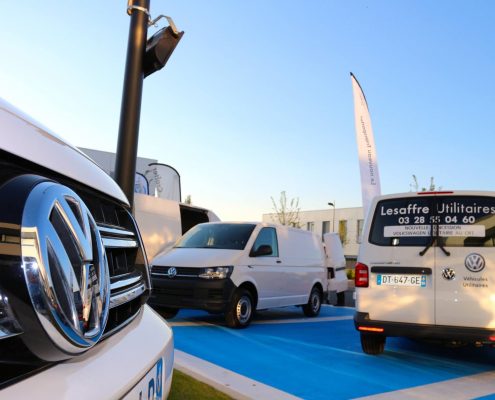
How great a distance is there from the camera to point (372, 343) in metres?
6.04

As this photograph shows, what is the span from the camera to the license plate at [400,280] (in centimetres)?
547

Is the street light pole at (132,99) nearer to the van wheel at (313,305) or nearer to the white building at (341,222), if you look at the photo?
the van wheel at (313,305)

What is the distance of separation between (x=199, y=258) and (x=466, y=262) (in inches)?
156

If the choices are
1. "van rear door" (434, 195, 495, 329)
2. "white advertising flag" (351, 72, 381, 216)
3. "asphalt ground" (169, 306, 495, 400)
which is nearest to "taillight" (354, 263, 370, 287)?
"van rear door" (434, 195, 495, 329)

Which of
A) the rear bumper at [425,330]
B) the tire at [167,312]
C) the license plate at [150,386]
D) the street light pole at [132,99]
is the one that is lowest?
the tire at [167,312]

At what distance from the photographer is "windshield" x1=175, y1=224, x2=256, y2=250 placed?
27.7ft

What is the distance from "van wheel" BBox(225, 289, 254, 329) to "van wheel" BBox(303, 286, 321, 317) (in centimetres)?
212

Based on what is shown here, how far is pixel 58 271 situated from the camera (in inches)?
38.0

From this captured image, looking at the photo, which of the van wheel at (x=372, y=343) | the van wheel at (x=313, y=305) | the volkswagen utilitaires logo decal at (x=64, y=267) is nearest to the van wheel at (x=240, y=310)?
the van wheel at (x=313, y=305)

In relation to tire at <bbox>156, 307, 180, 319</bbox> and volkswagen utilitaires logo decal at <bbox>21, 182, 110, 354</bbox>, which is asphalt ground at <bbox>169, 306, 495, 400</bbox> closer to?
tire at <bbox>156, 307, 180, 319</bbox>

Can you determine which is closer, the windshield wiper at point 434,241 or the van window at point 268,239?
the windshield wiper at point 434,241

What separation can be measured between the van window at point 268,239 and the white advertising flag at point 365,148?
851 cm

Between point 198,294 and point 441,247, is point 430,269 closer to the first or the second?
point 441,247

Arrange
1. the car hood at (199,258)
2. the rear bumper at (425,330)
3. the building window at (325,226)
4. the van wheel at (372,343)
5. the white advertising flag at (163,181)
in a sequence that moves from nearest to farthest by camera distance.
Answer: the rear bumper at (425,330)
the van wheel at (372,343)
the car hood at (199,258)
the white advertising flag at (163,181)
the building window at (325,226)
